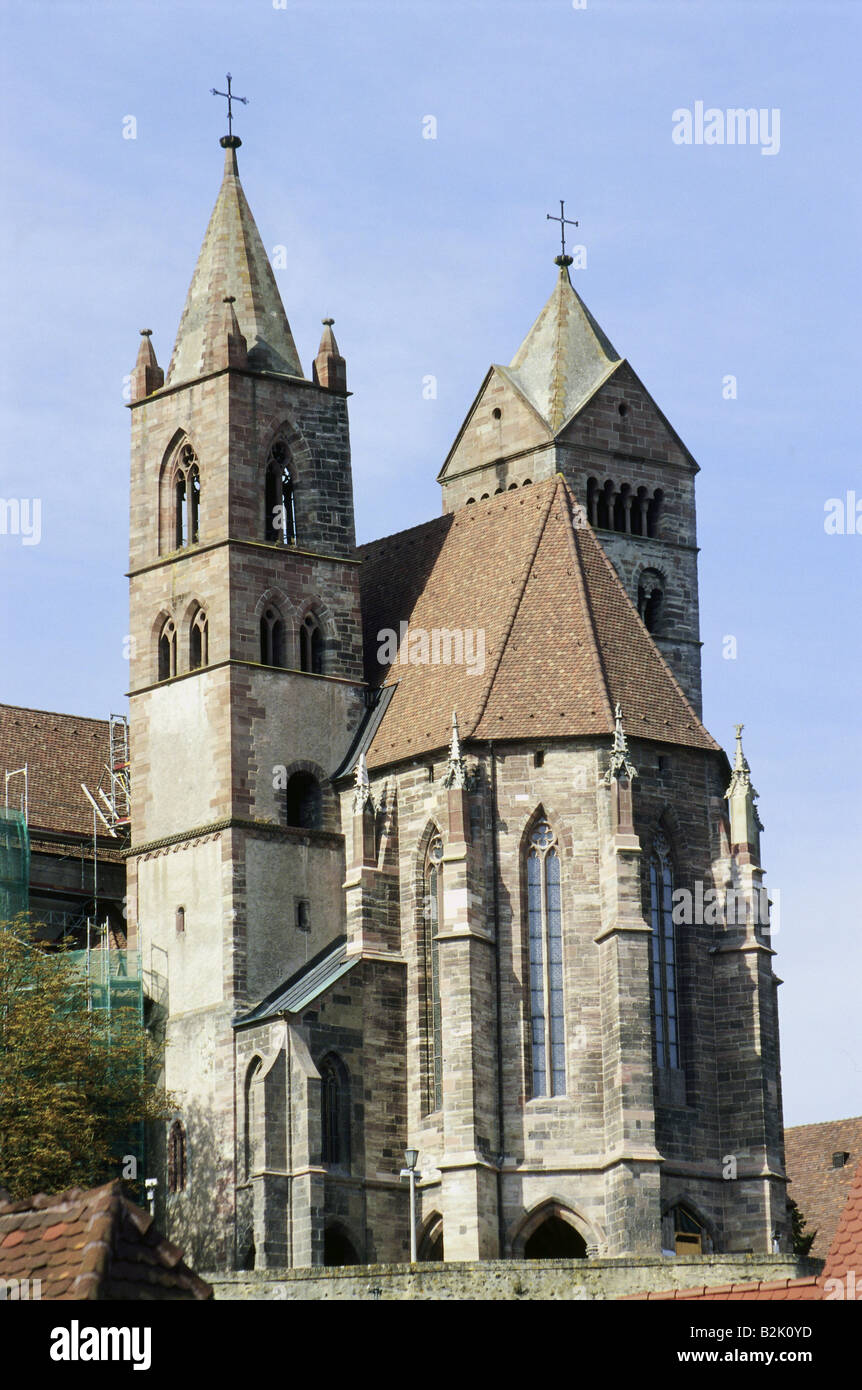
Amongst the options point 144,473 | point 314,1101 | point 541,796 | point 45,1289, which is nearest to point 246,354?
point 144,473

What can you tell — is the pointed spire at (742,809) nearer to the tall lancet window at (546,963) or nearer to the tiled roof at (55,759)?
the tall lancet window at (546,963)

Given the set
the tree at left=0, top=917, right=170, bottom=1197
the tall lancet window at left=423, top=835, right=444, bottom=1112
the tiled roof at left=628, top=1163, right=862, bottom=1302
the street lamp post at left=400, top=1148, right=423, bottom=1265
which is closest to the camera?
the tiled roof at left=628, top=1163, right=862, bottom=1302

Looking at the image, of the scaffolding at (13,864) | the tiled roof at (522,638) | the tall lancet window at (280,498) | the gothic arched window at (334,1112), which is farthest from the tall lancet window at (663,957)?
the scaffolding at (13,864)

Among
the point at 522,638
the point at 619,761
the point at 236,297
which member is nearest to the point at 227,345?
the point at 236,297

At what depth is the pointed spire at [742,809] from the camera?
2283 inches

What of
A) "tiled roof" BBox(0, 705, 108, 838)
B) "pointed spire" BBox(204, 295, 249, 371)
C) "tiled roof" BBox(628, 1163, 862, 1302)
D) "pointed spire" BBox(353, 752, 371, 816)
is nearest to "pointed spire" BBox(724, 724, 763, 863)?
"pointed spire" BBox(353, 752, 371, 816)

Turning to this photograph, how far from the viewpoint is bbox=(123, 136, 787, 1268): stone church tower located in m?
54.9

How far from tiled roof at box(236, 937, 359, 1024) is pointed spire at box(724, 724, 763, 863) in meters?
8.63

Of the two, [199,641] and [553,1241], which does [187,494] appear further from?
[553,1241]

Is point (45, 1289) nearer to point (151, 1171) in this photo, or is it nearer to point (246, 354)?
point (151, 1171)

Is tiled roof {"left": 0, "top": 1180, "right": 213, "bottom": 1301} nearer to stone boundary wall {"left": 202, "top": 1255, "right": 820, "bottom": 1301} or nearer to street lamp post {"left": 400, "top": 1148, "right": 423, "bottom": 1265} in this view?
stone boundary wall {"left": 202, "top": 1255, "right": 820, "bottom": 1301}

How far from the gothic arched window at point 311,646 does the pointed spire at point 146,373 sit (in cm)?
698

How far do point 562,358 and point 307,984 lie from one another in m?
21.7
